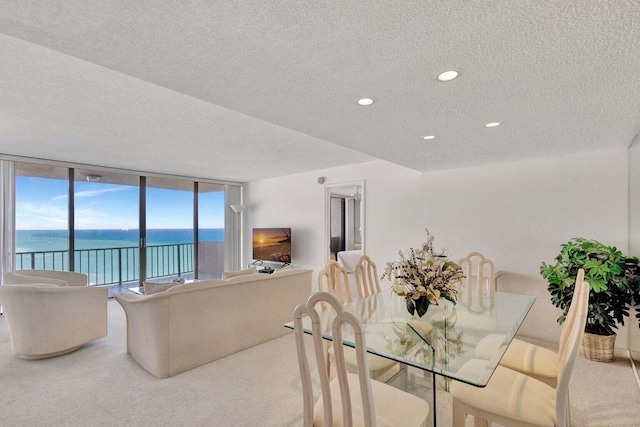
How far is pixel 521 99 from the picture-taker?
190 cm

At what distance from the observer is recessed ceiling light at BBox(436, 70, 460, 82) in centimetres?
157

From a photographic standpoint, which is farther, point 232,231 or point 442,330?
point 232,231

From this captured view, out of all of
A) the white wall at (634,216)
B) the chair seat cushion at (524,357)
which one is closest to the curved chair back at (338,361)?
the chair seat cushion at (524,357)

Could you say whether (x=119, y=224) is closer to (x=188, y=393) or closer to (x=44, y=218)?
(x=44, y=218)

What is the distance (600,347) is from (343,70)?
3.51 m

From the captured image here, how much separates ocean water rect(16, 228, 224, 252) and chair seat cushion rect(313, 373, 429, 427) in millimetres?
5739

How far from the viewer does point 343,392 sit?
1.21 metres

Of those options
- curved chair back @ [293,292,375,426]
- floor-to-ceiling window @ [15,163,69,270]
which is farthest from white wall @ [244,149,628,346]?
floor-to-ceiling window @ [15,163,69,270]

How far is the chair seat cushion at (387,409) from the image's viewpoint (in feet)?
4.46

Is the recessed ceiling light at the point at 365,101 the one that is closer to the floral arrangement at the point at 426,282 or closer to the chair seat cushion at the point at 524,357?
the floral arrangement at the point at 426,282

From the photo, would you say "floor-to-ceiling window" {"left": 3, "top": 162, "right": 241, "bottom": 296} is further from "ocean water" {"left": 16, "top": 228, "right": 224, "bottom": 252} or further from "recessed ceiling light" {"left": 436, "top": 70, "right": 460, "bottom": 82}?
"recessed ceiling light" {"left": 436, "top": 70, "right": 460, "bottom": 82}

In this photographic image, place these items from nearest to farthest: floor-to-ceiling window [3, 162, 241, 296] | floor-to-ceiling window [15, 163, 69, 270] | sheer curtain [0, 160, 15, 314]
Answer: sheer curtain [0, 160, 15, 314] → floor-to-ceiling window [15, 163, 69, 270] → floor-to-ceiling window [3, 162, 241, 296]

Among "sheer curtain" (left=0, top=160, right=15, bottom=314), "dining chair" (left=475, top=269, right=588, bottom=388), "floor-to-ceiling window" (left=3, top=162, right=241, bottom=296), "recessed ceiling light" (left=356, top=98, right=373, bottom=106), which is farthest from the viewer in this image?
"floor-to-ceiling window" (left=3, top=162, right=241, bottom=296)

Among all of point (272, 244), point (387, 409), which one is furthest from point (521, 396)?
point (272, 244)
